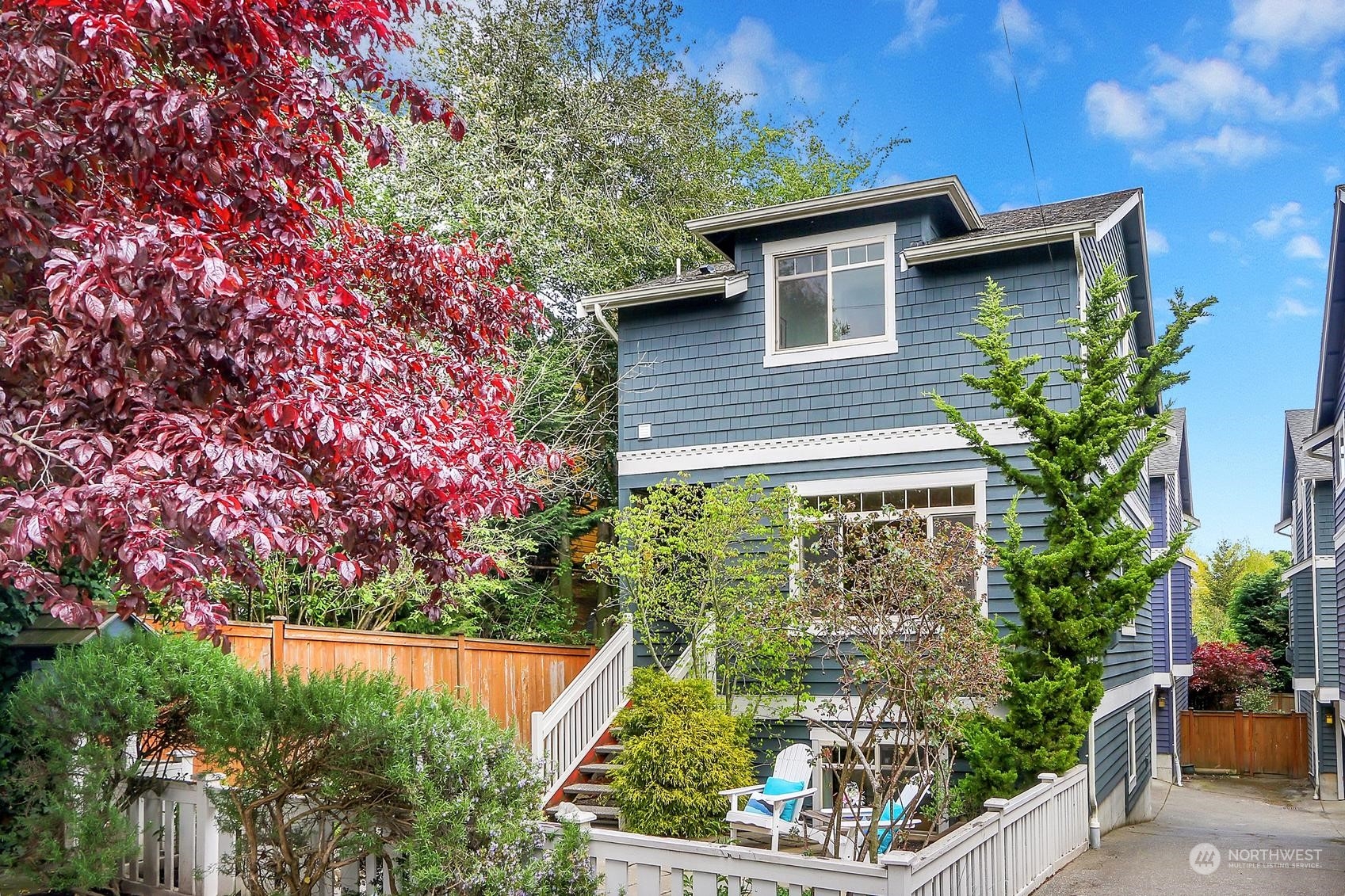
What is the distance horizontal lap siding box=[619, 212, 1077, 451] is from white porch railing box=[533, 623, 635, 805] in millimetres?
2744

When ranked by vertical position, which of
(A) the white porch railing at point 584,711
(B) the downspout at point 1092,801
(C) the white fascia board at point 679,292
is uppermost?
(C) the white fascia board at point 679,292

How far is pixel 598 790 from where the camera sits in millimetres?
11133

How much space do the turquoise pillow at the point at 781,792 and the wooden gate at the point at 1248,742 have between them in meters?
18.8

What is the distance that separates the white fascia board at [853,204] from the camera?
1191 centimetres

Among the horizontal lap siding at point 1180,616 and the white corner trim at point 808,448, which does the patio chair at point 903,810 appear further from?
the horizontal lap siding at point 1180,616

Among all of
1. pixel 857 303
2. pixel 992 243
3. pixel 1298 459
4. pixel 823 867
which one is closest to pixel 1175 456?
pixel 1298 459

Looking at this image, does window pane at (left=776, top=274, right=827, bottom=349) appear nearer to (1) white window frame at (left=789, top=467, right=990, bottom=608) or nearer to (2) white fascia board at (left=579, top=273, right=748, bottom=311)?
(2) white fascia board at (left=579, top=273, right=748, bottom=311)

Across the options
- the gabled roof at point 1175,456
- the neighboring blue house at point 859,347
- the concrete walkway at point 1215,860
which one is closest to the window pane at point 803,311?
the neighboring blue house at point 859,347

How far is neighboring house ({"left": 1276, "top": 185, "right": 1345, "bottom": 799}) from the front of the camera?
50.9 ft

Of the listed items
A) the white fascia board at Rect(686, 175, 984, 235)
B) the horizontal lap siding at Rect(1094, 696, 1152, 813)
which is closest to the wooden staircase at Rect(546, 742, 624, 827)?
the horizontal lap siding at Rect(1094, 696, 1152, 813)

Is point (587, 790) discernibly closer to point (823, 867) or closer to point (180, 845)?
point (180, 845)

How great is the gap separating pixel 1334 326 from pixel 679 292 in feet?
33.2

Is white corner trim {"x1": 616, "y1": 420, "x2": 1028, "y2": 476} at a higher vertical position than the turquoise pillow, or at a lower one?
higher

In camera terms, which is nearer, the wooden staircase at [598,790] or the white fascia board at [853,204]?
the wooden staircase at [598,790]
